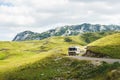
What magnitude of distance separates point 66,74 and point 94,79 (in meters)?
22.1

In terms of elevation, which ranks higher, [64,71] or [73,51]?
[73,51]

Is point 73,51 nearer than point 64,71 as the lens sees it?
No

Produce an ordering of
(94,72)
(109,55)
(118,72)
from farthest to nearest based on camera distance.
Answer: (109,55) → (94,72) → (118,72)

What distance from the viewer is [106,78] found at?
90.9 m

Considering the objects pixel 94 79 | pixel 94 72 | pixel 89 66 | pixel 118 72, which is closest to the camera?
pixel 118 72

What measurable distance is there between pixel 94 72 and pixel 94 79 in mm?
9137

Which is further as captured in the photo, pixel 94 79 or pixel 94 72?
pixel 94 72

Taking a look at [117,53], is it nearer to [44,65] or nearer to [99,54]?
[99,54]

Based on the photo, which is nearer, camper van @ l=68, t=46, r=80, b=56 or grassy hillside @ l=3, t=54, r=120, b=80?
grassy hillside @ l=3, t=54, r=120, b=80

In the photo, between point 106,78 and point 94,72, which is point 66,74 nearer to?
point 94,72

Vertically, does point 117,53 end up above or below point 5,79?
above

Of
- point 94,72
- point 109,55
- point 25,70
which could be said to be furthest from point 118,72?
point 25,70

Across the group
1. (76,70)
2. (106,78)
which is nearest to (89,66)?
(76,70)

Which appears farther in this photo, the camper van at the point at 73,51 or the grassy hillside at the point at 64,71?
the camper van at the point at 73,51
